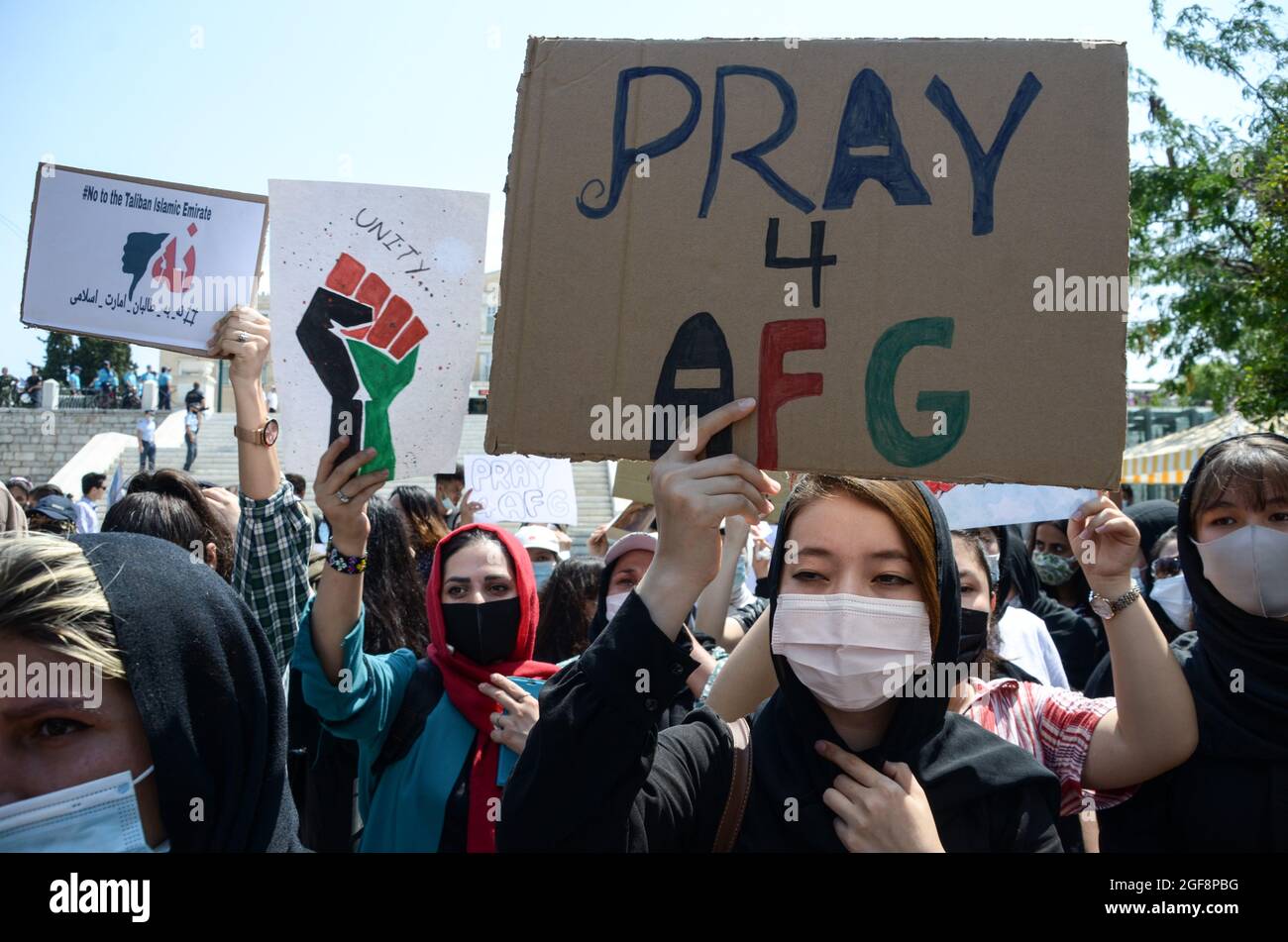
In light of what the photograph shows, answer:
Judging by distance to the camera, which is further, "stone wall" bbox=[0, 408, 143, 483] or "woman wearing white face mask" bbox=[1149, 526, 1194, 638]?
"stone wall" bbox=[0, 408, 143, 483]

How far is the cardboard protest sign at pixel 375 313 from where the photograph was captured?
7.55 feet

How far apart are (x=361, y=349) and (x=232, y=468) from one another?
23.6 metres

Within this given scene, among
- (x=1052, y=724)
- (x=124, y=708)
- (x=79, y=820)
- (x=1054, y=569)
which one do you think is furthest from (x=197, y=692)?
(x=1054, y=569)

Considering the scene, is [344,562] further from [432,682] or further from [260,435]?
[432,682]

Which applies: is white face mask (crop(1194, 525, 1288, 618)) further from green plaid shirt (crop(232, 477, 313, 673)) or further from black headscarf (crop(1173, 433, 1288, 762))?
A: green plaid shirt (crop(232, 477, 313, 673))

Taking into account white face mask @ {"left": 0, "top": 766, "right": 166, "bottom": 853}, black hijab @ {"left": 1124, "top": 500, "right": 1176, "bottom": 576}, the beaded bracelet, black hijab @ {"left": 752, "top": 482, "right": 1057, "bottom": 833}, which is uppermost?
black hijab @ {"left": 1124, "top": 500, "right": 1176, "bottom": 576}

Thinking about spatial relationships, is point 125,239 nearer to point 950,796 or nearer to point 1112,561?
point 950,796

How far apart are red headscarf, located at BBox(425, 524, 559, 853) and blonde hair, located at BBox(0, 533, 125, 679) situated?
1.33 metres

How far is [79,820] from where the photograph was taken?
1.67 metres

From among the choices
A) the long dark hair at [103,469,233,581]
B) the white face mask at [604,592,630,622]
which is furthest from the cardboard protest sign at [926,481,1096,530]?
the long dark hair at [103,469,233,581]

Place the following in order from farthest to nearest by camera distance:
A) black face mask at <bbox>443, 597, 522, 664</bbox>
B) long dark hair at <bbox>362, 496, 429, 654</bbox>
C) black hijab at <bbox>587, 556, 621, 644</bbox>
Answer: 1. black hijab at <bbox>587, 556, 621, 644</bbox>
2. long dark hair at <bbox>362, 496, 429, 654</bbox>
3. black face mask at <bbox>443, 597, 522, 664</bbox>

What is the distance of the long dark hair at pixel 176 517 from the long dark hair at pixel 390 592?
0.51m

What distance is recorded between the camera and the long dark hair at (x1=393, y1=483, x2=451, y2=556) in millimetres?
5301

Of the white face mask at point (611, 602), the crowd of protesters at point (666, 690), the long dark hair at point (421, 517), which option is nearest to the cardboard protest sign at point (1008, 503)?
the crowd of protesters at point (666, 690)
